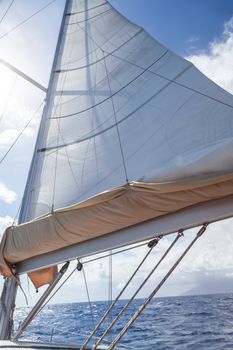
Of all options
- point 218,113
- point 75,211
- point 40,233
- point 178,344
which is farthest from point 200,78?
point 178,344

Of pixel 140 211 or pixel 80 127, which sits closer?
pixel 140 211

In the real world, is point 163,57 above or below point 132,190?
above

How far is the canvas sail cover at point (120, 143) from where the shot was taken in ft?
7.33

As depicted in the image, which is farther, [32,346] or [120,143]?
[120,143]

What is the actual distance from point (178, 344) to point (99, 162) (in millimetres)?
7640

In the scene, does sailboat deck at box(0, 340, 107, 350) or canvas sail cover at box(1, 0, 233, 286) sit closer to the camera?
canvas sail cover at box(1, 0, 233, 286)

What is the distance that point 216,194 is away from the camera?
2.10 m

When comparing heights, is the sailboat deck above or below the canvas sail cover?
below

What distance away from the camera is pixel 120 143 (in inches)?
130

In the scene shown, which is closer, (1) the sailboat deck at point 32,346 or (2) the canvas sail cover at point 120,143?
(2) the canvas sail cover at point 120,143

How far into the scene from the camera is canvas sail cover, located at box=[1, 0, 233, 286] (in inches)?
88.0

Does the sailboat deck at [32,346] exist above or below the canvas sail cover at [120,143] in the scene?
below

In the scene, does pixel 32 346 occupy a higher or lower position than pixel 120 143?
lower

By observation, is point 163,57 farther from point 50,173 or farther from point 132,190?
point 132,190
